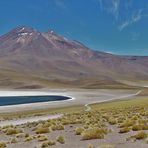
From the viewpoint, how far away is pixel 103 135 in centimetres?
2042

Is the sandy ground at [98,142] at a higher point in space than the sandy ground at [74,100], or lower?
lower

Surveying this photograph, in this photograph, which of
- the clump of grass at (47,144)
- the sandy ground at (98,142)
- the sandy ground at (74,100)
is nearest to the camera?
the sandy ground at (98,142)

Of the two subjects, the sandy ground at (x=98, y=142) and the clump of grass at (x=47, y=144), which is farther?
the clump of grass at (x=47, y=144)

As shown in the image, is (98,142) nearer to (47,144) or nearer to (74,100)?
(47,144)

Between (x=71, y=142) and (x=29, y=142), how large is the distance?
243 centimetres

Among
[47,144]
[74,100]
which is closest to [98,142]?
[47,144]

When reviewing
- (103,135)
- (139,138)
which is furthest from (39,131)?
(139,138)

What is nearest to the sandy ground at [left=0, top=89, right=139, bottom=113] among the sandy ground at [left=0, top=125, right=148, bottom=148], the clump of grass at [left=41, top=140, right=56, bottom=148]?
the sandy ground at [left=0, top=125, right=148, bottom=148]

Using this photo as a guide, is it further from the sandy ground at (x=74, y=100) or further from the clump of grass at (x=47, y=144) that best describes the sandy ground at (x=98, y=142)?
the sandy ground at (x=74, y=100)

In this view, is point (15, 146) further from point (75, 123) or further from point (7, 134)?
point (75, 123)

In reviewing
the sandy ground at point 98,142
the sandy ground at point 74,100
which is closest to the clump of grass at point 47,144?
the sandy ground at point 98,142

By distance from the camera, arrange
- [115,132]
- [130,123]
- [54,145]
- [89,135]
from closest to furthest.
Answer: [54,145] < [89,135] < [115,132] < [130,123]

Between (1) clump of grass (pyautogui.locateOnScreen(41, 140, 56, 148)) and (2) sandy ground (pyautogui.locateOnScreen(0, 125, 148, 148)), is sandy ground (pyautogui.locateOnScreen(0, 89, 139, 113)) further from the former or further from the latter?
(1) clump of grass (pyautogui.locateOnScreen(41, 140, 56, 148))

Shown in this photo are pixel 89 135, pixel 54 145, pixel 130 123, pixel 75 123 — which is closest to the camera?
pixel 54 145
